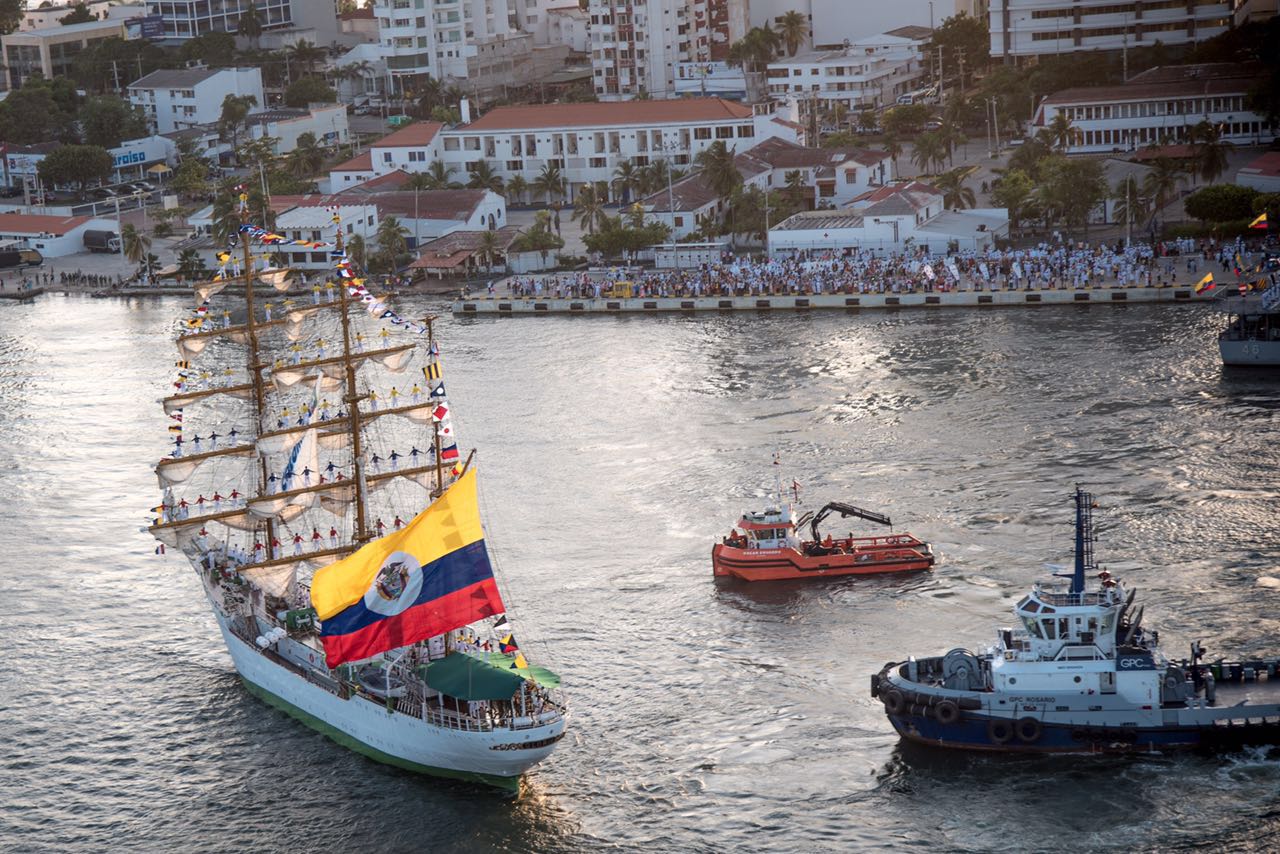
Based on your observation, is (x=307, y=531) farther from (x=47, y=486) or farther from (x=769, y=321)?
(x=769, y=321)

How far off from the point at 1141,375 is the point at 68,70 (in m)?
129

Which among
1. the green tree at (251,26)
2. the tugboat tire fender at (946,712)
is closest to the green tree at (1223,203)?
the tugboat tire fender at (946,712)

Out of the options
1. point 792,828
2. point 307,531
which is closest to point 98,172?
point 307,531

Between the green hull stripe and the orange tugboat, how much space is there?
48.4 ft

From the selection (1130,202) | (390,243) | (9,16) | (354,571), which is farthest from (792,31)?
(354,571)

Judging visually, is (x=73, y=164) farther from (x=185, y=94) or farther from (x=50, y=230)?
(x=185, y=94)

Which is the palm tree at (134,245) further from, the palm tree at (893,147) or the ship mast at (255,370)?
the ship mast at (255,370)

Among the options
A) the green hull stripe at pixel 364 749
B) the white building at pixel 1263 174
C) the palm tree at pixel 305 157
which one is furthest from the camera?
the palm tree at pixel 305 157

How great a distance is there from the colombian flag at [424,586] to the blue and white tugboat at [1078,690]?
11.6 meters

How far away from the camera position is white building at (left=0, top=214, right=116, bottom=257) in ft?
441

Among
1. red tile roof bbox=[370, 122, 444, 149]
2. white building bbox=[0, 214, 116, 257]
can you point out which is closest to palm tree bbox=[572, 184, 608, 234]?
red tile roof bbox=[370, 122, 444, 149]

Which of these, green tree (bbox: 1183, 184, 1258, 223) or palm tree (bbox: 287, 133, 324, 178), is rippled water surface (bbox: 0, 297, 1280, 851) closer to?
green tree (bbox: 1183, 184, 1258, 223)

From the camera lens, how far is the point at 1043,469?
71.6 m

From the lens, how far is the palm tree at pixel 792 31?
166500 millimetres
